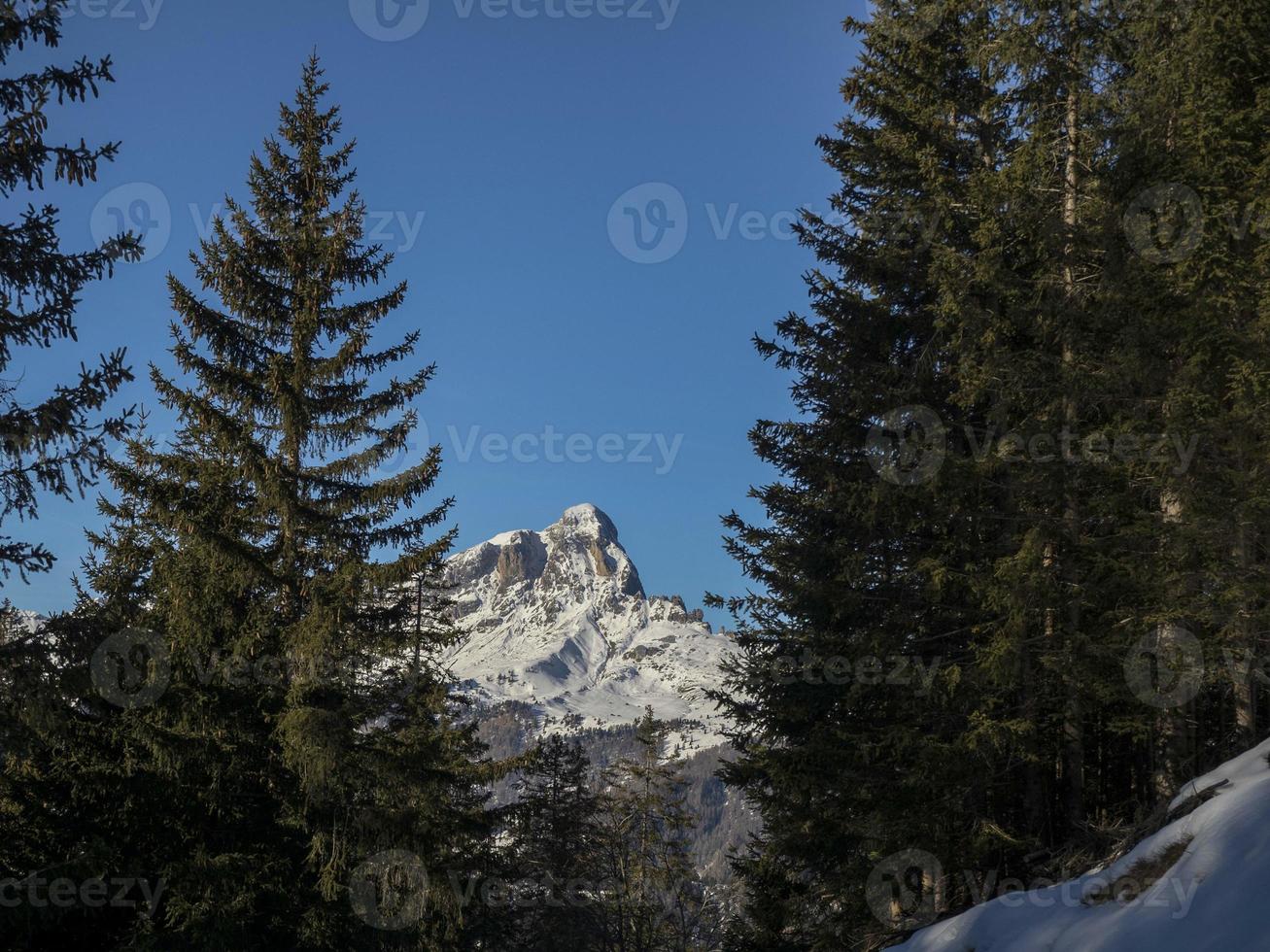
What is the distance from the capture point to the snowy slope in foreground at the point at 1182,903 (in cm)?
470

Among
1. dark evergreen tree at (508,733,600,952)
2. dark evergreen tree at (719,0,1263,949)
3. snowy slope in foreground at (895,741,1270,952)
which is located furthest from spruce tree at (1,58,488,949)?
dark evergreen tree at (508,733,600,952)

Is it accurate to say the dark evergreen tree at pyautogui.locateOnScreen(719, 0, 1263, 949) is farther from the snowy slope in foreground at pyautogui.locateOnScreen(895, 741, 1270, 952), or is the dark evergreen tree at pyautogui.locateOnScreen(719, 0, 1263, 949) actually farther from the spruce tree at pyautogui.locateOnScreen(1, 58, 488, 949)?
the spruce tree at pyautogui.locateOnScreen(1, 58, 488, 949)

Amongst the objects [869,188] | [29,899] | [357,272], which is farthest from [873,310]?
[29,899]

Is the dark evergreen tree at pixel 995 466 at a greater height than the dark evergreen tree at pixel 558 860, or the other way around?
the dark evergreen tree at pixel 995 466

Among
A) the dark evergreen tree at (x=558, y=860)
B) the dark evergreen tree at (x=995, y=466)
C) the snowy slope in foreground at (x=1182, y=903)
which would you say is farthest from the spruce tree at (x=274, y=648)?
the dark evergreen tree at (x=558, y=860)

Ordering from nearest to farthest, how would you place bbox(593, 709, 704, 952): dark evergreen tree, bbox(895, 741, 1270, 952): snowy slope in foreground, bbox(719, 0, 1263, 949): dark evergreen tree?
bbox(895, 741, 1270, 952): snowy slope in foreground → bbox(719, 0, 1263, 949): dark evergreen tree → bbox(593, 709, 704, 952): dark evergreen tree

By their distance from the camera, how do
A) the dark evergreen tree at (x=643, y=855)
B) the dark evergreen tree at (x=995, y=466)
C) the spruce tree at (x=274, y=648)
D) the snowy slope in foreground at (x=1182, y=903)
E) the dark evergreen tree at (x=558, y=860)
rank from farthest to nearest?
the dark evergreen tree at (x=643, y=855)
the dark evergreen tree at (x=558, y=860)
the spruce tree at (x=274, y=648)
the dark evergreen tree at (x=995, y=466)
the snowy slope in foreground at (x=1182, y=903)

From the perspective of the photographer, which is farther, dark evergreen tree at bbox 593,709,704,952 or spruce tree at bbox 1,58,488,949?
dark evergreen tree at bbox 593,709,704,952

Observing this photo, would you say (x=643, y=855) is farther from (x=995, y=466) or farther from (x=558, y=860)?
(x=995, y=466)

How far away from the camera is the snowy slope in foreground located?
15.4ft

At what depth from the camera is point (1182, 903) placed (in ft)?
16.7

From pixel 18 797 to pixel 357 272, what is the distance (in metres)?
9.38

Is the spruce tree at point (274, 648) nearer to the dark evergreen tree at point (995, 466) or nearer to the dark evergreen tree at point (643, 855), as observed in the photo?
the dark evergreen tree at point (995, 466)

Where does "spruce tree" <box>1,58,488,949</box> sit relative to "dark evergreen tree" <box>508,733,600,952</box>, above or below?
above
